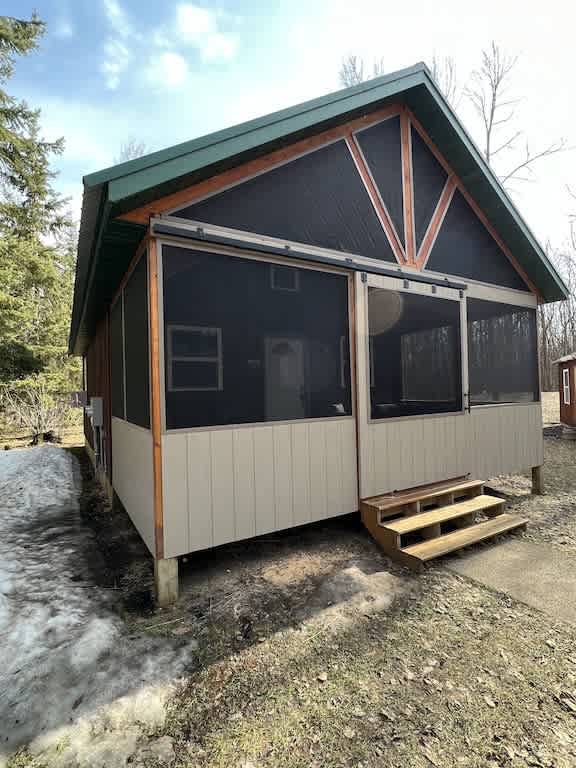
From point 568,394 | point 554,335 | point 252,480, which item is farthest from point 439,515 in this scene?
point 554,335

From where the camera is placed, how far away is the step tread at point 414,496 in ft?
11.6

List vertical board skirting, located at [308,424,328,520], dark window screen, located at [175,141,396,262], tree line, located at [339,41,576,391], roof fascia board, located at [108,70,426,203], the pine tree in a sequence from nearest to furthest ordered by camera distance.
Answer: roof fascia board, located at [108,70,426,203], dark window screen, located at [175,141,396,262], vertical board skirting, located at [308,424,328,520], the pine tree, tree line, located at [339,41,576,391]

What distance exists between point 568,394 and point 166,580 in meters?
11.7

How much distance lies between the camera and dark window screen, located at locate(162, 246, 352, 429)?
2.78 m

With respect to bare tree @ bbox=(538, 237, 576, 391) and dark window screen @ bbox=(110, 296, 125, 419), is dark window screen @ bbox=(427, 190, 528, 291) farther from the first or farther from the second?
bare tree @ bbox=(538, 237, 576, 391)

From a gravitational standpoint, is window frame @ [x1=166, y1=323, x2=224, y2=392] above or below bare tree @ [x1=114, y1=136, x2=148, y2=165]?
below

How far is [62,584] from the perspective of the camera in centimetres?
288

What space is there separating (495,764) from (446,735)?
19cm

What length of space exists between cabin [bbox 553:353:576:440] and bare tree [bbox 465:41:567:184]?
6134mm

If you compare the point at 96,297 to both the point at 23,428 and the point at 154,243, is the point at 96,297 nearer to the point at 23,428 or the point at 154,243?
the point at 154,243

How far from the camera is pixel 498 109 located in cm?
1304

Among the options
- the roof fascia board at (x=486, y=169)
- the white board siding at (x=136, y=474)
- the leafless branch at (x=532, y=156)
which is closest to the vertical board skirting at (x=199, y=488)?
the white board siding at (x=136, y=474)

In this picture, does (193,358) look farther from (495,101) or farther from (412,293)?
(495,101)

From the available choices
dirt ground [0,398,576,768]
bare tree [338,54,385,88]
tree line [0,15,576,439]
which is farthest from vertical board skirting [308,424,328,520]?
bare tree [338,54,385,88]
